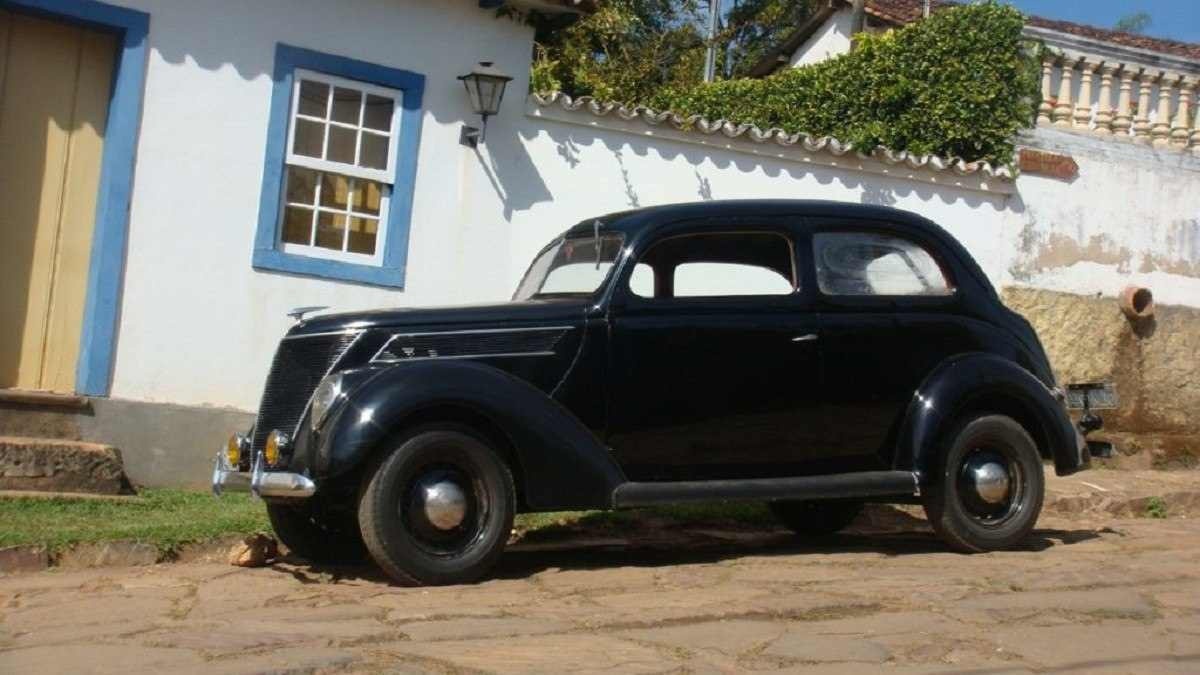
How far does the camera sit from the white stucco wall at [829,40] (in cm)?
1962

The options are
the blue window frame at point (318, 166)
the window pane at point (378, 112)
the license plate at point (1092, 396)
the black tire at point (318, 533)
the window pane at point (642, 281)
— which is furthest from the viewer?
the window pane at point (378, 112)

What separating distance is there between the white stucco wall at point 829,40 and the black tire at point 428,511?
44.5 feet

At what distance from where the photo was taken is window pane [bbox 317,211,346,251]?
9977 millimetres

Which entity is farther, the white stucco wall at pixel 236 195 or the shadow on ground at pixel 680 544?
the white stucco wall at pixel 236 195

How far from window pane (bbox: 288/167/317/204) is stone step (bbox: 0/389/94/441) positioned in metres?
1.96

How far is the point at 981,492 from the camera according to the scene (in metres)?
7.33

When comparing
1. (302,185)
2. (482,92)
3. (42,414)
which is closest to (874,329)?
(482,92)

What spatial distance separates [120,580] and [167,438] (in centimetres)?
278

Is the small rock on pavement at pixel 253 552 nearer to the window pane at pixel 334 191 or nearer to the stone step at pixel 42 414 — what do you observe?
the stone step at pixel 42 414

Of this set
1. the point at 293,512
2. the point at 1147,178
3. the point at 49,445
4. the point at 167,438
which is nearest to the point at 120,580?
the point at 293,512

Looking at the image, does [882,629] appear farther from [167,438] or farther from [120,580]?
[167,438]

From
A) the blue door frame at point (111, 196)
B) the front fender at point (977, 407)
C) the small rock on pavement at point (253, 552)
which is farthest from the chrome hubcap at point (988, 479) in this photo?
the blue door frame at point (111, 196)

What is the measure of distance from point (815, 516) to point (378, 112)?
4286 millimetres

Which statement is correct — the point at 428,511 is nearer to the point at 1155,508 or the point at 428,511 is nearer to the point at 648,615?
the point at 648,615
